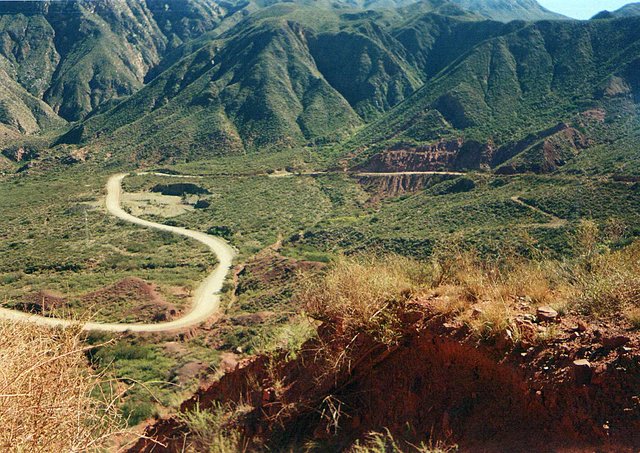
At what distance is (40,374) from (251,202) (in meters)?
51.9

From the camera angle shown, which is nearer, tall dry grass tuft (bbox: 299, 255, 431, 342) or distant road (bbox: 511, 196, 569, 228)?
tall dry grass tuft (bbox: 299, 255, 431, 342)

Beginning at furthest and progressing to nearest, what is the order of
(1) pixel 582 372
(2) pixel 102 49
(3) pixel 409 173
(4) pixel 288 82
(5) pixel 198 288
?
1. (2) pixel 102 49
2. (4) pixel 288 82
3. (3) pixel 409 173
4. (5) pixel 198 288
5. (1) pixel 582 372

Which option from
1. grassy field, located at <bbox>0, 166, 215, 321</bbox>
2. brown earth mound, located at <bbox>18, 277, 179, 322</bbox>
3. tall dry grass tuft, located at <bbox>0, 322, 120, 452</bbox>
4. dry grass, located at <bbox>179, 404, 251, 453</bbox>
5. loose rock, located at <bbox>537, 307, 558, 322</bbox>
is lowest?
grassy field, located at <bbox>0, 166, 215, 321</bbox>

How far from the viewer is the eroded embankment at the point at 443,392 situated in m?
4.63

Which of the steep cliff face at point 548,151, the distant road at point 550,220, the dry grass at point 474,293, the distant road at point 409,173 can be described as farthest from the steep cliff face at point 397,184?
the dry grass at point 474,293

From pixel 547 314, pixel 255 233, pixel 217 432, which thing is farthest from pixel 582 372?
pixel 255 233

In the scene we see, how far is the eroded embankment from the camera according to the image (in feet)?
15.2

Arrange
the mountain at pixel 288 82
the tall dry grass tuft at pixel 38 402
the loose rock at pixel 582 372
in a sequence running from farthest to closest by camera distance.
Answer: the mountain at pixel 288 82
the loose rock at pixel 582 372
the tall dry grass tuft at pixel 38 402

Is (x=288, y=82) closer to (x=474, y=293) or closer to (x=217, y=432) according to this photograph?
(x=474, y=293)

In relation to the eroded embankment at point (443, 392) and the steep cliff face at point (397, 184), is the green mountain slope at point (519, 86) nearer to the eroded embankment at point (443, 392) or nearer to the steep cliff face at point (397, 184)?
the steep cliff face at point (397, 184)

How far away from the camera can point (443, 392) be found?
560cm

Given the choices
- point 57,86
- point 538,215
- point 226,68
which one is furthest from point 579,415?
point 57,86

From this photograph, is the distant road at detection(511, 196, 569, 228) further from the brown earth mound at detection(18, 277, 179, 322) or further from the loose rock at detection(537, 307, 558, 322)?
the loose rock at detection(537, 307, 558, 322)

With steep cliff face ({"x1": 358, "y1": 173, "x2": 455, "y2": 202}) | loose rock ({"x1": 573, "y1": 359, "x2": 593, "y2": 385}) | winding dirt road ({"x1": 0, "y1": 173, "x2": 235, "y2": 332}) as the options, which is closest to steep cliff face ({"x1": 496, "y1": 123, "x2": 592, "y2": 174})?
steep cliff face ({"x1": 358, "y1": 173, "x2": 455, "y2": 202})
